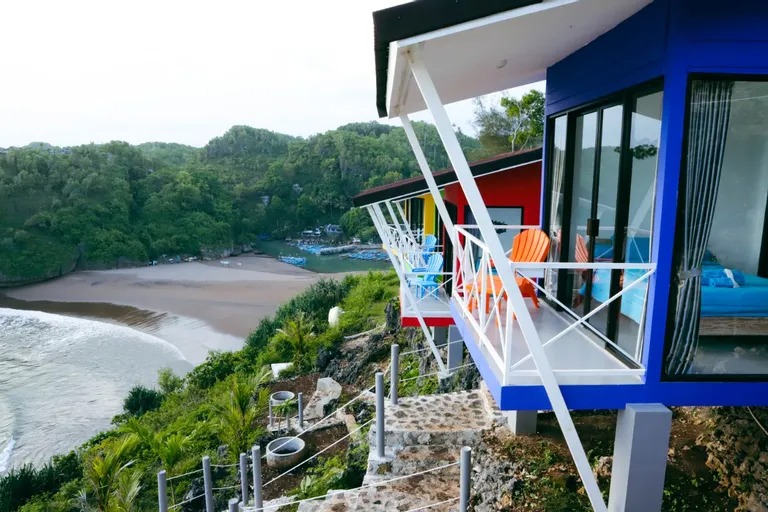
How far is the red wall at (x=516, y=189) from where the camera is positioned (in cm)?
1016

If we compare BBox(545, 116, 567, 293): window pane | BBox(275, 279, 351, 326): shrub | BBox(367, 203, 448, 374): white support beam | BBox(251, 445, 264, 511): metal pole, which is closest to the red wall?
BBox(367, 203, 448, 374): white support beam

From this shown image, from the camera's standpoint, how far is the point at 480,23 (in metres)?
3.41

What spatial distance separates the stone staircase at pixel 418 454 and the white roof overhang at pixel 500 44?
165 inches

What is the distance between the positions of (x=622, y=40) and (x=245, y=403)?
33.9 feet

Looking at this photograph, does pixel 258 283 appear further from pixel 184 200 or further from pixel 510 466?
pixel 510 466

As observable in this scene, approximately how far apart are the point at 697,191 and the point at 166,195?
65267mm

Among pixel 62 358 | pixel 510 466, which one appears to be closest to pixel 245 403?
pixel 510 466

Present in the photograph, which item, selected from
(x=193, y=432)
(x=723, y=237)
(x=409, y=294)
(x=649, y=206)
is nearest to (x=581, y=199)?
(x=649, y=206)

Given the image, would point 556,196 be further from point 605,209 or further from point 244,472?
point 244,472

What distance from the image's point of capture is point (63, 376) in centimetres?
2298

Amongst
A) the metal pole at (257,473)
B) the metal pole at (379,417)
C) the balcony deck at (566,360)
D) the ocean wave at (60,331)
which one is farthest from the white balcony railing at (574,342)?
the ocean wave at (60,331)

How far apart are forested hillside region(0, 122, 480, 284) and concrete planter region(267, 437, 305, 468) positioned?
36.9 m

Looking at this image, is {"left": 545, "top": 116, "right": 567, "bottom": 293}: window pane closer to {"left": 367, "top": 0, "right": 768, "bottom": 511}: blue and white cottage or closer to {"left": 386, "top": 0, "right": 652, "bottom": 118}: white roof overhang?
{"left": 386, "top": 0, "right": 652, "bottom": 118}: white roof overhang

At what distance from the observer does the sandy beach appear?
29109mm
